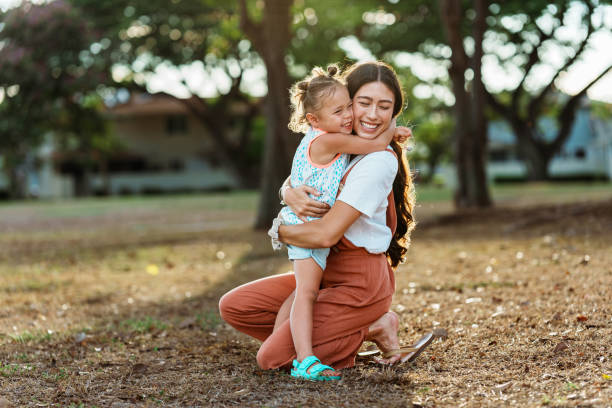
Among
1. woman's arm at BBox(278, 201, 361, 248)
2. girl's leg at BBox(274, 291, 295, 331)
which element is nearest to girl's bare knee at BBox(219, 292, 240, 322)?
girl's leg at BBox(274, 291, 295, 331)

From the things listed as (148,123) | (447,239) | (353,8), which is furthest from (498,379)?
(148,123)

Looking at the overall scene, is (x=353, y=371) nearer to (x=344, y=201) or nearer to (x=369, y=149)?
(x=344, y=201)

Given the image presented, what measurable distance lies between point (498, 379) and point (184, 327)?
106 inches

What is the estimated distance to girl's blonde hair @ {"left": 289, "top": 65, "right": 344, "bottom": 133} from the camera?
12.3 feet

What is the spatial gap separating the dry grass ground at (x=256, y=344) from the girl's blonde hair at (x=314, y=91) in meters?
1.44

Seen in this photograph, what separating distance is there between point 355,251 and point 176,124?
42557 mm

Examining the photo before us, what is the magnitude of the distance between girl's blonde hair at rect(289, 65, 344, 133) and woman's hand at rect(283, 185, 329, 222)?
0.39 meters

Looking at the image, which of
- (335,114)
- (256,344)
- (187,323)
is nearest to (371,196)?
(335,114)

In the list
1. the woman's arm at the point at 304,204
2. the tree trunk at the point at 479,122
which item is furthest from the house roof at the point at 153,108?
the woman's arm at the point at 304,204

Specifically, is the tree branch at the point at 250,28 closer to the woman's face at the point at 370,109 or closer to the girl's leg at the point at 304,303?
the woman's face at the point at 370,109

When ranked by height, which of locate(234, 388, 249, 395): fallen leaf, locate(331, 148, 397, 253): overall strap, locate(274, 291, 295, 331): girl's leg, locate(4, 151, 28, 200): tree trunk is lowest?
locate(4, 151, 28, 200): tree trunk

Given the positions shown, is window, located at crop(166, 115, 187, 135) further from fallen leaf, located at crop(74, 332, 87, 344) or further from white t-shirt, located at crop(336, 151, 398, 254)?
white t-shirt, located at crop(336, 151, 398, 254)

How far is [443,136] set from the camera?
49.6 metres

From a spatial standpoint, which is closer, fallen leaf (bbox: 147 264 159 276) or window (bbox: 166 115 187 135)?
fallen leaf (bbox: 147 264 159 276)
